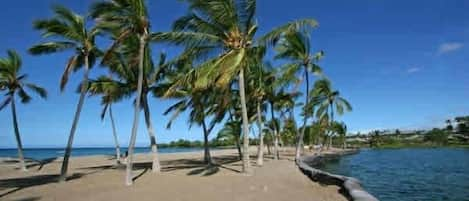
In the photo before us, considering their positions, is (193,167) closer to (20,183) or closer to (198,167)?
(198,167)

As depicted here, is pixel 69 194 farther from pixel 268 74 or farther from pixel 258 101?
pixel 268 74

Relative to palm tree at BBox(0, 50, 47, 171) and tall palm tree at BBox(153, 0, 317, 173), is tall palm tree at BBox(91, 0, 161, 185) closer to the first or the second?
tall palm tree at BBox(153, 0, 317, 173)

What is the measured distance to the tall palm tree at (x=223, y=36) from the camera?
44.1 feet

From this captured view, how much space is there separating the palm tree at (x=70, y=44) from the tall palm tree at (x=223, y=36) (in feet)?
9.51

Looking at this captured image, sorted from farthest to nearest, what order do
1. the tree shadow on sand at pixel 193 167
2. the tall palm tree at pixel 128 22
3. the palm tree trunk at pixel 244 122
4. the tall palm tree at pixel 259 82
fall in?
the tree shadow on sand at pixel 193 167 < the tall palm tree at pixel 259 82 < the palm tree trunk at pixel 244 122 < the tall palm tree at pixel 128 22

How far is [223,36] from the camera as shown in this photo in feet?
47.1

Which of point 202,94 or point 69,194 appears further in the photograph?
point 202,94

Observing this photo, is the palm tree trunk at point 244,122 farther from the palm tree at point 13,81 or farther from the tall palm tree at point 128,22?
the palm tree at point 13,81

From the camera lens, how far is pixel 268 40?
14641mm

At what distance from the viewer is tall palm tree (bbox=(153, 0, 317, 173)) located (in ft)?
44.1

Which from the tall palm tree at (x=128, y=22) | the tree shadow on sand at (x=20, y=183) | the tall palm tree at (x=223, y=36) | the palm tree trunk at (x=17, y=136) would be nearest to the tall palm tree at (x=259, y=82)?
the tall palm tree at (x=223, y=36)

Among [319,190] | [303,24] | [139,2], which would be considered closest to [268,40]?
[303,24]

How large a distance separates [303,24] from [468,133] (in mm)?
107127

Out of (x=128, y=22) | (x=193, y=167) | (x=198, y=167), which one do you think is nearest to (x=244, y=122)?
(x=128, y=22)
